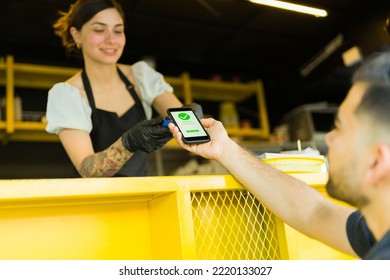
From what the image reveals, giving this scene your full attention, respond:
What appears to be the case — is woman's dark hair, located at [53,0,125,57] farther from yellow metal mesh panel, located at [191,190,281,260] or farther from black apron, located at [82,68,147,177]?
yellow metal mesh panel, located at [191,190,281,260]

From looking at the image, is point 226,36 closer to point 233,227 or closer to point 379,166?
point 233,227

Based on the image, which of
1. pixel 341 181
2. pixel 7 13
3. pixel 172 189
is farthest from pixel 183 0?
pixel 341 181

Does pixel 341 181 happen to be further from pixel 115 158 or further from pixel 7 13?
pixel 7 13

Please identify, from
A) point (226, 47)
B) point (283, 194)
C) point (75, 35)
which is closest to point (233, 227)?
point (283, 194)

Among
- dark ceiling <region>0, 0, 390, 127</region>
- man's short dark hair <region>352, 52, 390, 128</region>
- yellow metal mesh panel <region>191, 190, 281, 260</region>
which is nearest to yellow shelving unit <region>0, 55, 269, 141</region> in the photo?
dark ceiling <region>0, 0, 390, 127</region>

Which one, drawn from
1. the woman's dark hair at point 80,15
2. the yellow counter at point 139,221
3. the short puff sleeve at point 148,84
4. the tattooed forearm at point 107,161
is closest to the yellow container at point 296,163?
the yellow counter at point 139,221

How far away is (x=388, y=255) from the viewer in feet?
1.99

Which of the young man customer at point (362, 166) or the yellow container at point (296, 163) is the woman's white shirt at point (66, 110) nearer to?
the yellow container at point (296, 163)

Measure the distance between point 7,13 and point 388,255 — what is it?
323 centimetres

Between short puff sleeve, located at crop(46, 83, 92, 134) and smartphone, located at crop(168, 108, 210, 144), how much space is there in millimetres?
534

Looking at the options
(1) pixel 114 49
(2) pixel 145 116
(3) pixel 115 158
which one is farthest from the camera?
(2) pixel 145 116

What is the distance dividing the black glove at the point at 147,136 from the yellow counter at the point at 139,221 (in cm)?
15

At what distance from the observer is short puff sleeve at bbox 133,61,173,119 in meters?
1.86

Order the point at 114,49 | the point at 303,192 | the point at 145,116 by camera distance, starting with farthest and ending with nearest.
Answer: the point at 145,116, the point at 114,49, the point at 303,192
